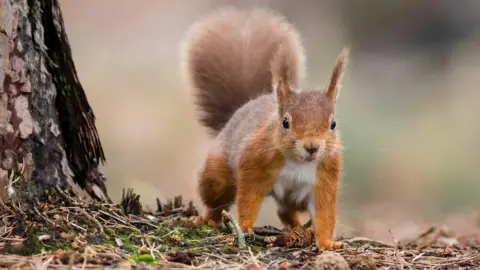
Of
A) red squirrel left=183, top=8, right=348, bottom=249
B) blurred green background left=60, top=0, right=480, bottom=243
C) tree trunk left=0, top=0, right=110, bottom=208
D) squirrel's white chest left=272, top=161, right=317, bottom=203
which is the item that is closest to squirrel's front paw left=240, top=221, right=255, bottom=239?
red squirrel left=183, top=8, right=348, bottom=249

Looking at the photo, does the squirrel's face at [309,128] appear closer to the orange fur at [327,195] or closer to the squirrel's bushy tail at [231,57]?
the orange fur at [327,195]

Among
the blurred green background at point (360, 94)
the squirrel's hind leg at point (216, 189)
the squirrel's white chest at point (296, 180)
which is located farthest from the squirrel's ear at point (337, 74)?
the blurred green background at point (360, 94)

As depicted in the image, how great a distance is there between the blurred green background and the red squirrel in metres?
0.69

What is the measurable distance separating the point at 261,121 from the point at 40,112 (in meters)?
0.67

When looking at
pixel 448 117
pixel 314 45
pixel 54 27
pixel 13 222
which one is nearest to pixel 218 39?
pixel 54 27

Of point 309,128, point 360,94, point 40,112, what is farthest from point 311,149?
point 360,94

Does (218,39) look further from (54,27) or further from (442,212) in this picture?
(442,212)

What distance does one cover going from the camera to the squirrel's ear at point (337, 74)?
6.85 feet

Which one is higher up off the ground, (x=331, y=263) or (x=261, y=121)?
(x=261, y=121)

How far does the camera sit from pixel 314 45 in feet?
14.0

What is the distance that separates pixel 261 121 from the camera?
2320 mm

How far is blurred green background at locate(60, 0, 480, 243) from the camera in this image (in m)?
3.74

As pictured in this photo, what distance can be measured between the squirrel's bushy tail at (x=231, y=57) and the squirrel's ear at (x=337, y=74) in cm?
62

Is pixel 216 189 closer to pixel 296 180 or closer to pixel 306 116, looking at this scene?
pixel 296 180
